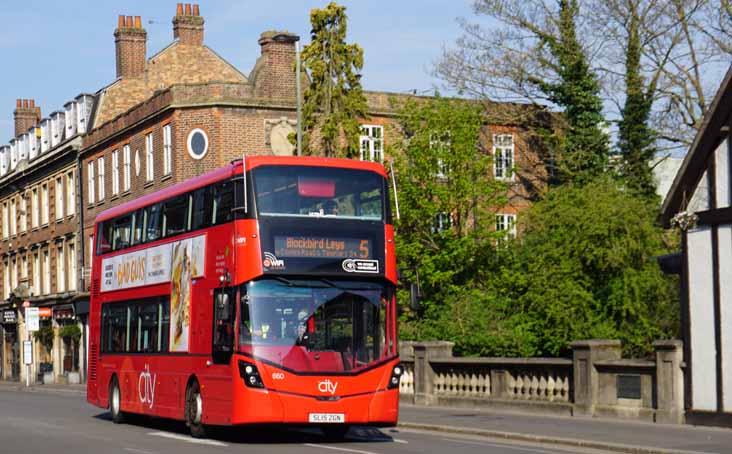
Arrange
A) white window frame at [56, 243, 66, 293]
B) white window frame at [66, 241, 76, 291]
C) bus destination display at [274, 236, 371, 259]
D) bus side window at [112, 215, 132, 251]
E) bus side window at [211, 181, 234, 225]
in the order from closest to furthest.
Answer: bus destination display at [274, 236, 371, 259] < bus side window at [211, 181, 234, 225] < bus side window at [112, 215, 132, 251] < white window frame at [66, 241, 76, 291] < white window frame at [56, 243, 66, 293]

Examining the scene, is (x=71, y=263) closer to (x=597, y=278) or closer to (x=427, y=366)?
(x=597, y=278)

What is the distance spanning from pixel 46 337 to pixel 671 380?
49006mm

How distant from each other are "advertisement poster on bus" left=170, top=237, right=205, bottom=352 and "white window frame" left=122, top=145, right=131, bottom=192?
3336cm

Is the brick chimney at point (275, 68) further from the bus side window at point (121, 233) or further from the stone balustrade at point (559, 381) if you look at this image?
the bus side window at point (121, 233)

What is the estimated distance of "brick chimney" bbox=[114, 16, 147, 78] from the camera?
61.6 m

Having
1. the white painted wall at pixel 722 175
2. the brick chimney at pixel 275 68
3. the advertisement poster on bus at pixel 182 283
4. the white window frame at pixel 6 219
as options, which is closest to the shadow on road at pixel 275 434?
the advertisement poster on bus at pixel 182 283

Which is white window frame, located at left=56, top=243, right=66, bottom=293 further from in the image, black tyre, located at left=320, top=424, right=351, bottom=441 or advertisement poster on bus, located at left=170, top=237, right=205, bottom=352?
black tyre, located at left=320, top=424, right=351, bottom=441

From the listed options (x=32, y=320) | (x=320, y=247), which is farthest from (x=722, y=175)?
(x=32, y=320)

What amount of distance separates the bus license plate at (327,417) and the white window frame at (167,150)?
31.7 metres

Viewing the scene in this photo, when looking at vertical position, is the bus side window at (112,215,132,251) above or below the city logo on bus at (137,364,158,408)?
above

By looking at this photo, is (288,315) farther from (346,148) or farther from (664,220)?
(346,148)

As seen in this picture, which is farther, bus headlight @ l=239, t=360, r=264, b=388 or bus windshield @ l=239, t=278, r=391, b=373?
bus windshield @ l=239, t=278, r=391, b=373

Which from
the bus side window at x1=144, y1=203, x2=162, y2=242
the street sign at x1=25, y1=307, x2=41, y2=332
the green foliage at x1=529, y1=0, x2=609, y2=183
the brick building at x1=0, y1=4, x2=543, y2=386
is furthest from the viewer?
the street sign at x1=25, y1=307, x2=41, y2=332

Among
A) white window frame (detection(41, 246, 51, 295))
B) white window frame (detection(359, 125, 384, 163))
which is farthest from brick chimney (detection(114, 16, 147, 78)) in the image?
white window frame (detection(359, 125, 384, 163))
